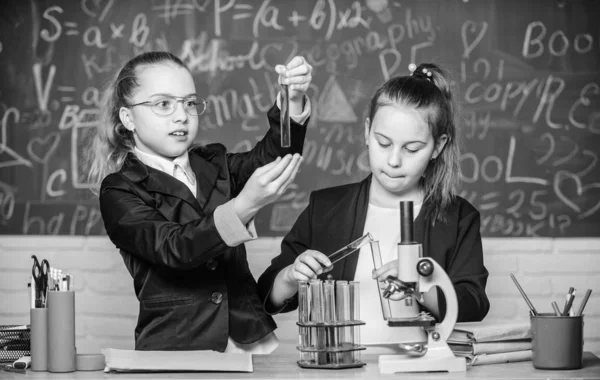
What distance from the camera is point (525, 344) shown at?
1.78m

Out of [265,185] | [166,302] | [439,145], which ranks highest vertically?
[439,145]

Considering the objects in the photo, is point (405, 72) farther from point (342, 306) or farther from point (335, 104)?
point (342, 306)

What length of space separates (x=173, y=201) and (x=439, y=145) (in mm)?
641

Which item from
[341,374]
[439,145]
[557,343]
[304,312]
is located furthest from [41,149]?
[557,343]

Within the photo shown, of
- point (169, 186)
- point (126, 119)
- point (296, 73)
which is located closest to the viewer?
point (296, 73)

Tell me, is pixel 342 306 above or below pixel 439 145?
below

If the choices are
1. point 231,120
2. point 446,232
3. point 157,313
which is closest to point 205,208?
point 157,313

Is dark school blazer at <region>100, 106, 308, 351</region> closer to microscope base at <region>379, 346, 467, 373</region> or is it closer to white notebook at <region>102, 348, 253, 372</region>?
white notebook at <region>102, 348, 253, 372</region>

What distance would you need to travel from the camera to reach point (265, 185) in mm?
1629

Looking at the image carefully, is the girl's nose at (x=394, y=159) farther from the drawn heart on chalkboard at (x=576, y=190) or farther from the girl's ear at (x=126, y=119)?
the drawn heart on chalkboard at (x=576, y=190)

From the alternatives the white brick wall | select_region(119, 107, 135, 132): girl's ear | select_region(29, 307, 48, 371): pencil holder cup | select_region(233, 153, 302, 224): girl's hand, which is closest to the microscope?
select_region(233, 153, 302, 224): girl's hand

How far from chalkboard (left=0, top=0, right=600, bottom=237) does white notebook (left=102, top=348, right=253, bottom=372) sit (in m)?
1.74

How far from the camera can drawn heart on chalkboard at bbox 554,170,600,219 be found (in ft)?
11.0

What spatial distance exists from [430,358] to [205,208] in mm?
673
